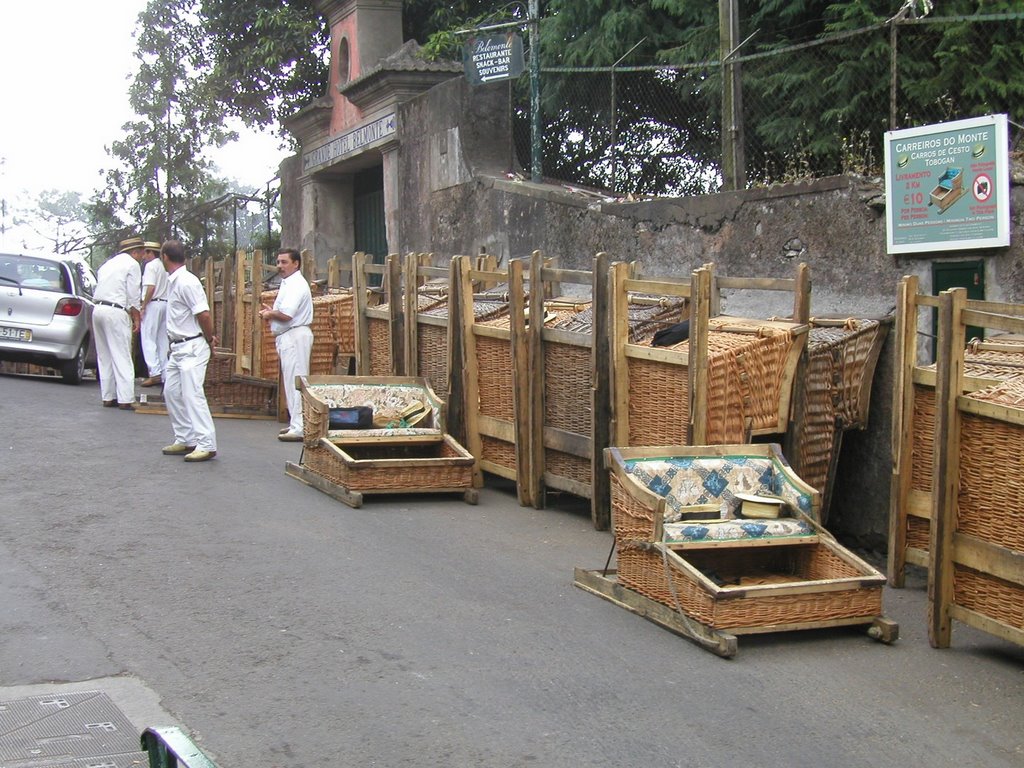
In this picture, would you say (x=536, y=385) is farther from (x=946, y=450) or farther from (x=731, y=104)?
(x=946, y=450)

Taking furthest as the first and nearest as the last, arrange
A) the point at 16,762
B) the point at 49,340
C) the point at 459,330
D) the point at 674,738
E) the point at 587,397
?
the point at 49,340 < the point at 459,330 < the point at 587,397 < the point at 674,738 < the point at 16,762

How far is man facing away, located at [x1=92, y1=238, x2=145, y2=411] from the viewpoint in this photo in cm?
1460

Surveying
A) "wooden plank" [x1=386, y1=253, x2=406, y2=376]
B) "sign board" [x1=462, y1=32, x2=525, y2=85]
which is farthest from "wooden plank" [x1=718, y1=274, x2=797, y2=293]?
"sign board" [x1=462, y1=32, x2=525, y2=85]

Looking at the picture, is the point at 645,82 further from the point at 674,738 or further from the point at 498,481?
the point at 674,738

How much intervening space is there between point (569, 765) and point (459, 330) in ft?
21.2

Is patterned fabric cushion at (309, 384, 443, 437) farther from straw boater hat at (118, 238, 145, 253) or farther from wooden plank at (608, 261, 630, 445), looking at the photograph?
straw boater hat at (118, 238, 145, 253)

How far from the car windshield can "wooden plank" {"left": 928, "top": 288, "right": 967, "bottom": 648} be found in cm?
1325

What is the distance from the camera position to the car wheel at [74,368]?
55.8 ft

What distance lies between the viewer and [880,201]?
9.89 meters

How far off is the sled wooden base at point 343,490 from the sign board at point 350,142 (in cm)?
945

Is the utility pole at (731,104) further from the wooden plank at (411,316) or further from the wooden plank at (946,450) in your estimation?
the wooden plank at (946,450)

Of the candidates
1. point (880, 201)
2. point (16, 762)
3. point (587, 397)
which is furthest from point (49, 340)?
point (16, 762)

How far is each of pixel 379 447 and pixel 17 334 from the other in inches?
314

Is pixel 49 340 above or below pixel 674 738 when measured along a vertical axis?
above
